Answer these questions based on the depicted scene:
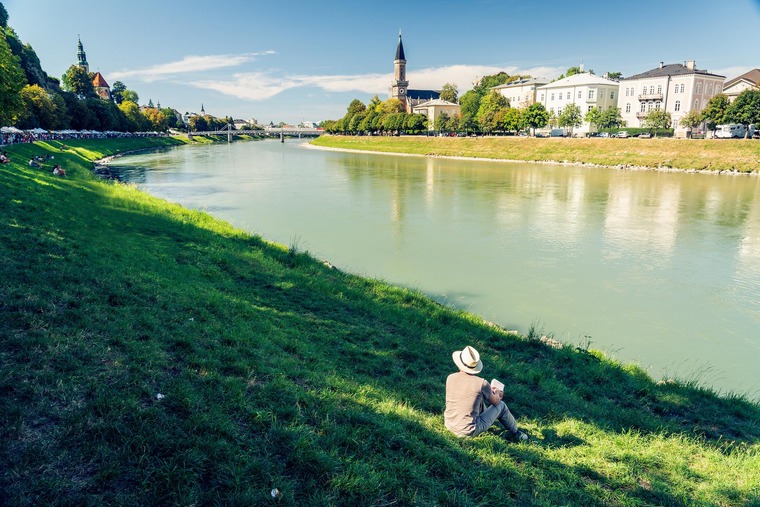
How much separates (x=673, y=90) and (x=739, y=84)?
11523 mm

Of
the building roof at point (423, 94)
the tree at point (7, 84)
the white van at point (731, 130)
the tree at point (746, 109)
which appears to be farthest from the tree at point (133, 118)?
the building roof at point (423, 94)

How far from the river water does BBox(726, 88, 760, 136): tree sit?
22691 millimetres

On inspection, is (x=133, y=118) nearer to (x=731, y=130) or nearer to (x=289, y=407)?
(x=731, y=130)

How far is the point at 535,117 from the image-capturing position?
77312mm

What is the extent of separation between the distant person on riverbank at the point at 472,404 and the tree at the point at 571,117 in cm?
8014

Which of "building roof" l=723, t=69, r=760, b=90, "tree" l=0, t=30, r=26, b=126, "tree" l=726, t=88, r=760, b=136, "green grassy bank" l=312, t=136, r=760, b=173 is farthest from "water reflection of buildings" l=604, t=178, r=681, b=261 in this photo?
"building roof" l=723, t=69, r=760, b=90

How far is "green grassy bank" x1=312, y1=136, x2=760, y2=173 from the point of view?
46.1 m

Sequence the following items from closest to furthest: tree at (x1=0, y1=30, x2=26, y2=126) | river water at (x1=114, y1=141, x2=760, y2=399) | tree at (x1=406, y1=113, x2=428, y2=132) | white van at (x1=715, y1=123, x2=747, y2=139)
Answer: river water at (x1=114, y1=141, x2=760, y2=399), tree at (x1=0, y1=30, x2=26, y2=126), white van at (x1=715, y1=123, x2=747, y2=139), tree at (x1=406, y1=113, x2=428, y2=132)

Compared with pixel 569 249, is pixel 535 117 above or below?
above

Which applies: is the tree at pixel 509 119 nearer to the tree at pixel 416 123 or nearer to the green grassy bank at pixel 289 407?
the tree at pixel 416 123

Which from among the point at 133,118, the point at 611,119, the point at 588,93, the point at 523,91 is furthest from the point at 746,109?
the point at 133,118

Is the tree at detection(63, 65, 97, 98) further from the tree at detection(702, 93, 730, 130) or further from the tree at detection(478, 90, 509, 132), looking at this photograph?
the tree at detection(702, 93, 730, 130)

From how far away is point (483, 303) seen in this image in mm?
12086

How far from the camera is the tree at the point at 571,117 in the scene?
76675 millimetres
